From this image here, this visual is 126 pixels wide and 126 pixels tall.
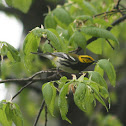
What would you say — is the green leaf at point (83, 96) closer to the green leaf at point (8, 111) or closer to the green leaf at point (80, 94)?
the green leaf at point (80, 94)

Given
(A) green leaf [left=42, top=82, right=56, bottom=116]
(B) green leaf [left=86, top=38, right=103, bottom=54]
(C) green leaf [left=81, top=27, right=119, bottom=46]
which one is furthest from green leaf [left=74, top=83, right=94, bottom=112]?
(B) green leaf [left=86, top=38, right=103, bottom=54]

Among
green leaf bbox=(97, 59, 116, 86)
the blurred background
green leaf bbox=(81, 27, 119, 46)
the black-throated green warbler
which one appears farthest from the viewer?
the blurred background

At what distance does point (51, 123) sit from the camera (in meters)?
6.78

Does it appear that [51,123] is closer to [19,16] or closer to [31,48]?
[19,16]

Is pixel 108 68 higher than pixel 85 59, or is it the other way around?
pixel 85 59

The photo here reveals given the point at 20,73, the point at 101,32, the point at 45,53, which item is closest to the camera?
the point at 101,32

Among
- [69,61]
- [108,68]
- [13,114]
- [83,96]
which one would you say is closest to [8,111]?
[13,114]

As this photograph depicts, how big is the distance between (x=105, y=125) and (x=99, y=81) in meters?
5.25

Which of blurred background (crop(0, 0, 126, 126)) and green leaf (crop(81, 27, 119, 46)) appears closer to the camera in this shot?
green leaf (crop(81, 27, 119, 46))

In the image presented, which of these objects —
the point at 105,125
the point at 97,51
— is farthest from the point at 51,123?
the point at 97,51

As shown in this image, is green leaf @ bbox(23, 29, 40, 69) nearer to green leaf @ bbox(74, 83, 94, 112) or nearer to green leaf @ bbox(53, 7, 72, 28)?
green leaf @ bbox(74, 83, 94, 112)

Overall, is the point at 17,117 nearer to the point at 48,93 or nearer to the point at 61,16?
the point at 48,93

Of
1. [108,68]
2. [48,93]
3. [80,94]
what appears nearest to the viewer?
[80,94]

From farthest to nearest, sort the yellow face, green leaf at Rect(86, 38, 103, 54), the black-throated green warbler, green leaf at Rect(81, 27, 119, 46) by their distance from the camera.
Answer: green leaf at Rect(86, 38, 103, 54) < the yellow face < the black-throated green warbler < green leaf at Rect(81, 27, 119, 46)
